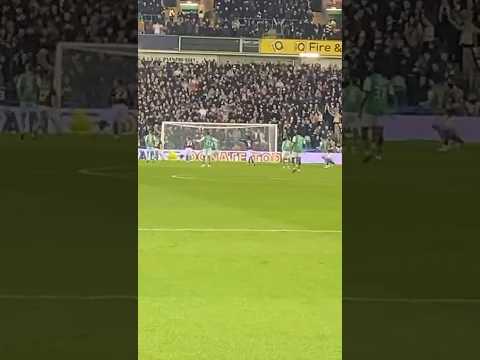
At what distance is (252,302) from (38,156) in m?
9.05

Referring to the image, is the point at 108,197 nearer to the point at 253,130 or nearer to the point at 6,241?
the point at 6,241

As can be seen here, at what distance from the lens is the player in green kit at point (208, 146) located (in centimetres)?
1698

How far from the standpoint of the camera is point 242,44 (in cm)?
1922

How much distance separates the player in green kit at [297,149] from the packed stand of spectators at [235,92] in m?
1.65

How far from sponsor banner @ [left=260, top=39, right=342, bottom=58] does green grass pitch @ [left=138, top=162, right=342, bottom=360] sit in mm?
9886

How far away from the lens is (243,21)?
20.1m

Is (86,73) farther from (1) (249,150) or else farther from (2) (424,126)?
(2) (424,126)

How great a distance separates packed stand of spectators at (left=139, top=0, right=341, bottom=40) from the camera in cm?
1950

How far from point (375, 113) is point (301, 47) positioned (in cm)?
514

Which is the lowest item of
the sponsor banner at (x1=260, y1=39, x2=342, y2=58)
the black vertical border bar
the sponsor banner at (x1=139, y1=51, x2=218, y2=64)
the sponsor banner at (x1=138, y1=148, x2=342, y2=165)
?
the sponsor banner at (x1=138, y1=148, x2=342, y2=165)

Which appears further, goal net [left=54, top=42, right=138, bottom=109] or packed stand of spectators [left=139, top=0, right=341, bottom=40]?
packed stand of spectators [left=139, top=0, right=341, bottom=40]

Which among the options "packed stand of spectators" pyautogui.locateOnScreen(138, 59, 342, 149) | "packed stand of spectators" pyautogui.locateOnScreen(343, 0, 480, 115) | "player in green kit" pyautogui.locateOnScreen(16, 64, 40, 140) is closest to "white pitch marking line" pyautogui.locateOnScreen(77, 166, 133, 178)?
"player in green kit" pyautogui.locateOnScreen(16, 64, 40, 140)

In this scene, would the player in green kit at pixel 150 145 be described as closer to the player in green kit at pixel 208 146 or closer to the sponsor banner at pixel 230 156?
the sponsor banner at pixel 230 156

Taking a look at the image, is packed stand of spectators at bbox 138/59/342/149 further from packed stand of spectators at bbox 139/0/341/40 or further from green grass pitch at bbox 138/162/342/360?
green grass pitch at bbox 138/162/342/360
